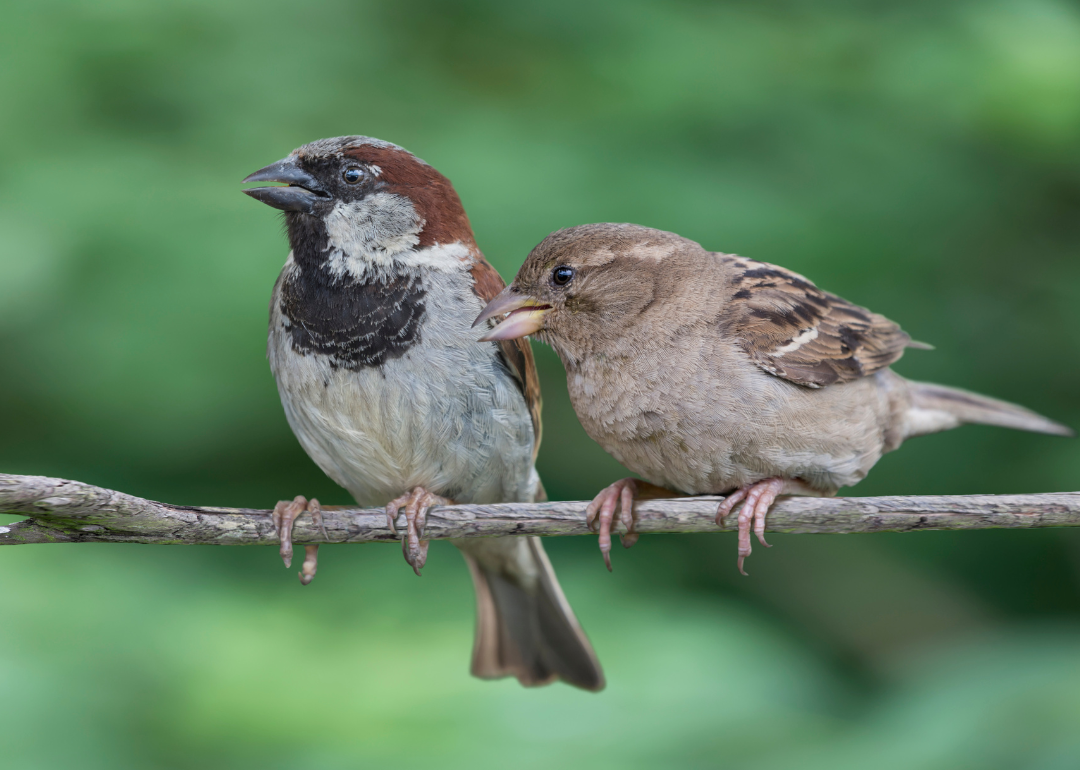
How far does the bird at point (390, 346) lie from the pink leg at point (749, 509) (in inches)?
19.4

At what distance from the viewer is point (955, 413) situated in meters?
2.22

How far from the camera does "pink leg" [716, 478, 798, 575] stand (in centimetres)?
172

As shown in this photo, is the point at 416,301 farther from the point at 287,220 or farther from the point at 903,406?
the point at 903,406

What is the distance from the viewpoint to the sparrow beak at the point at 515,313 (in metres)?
1.77

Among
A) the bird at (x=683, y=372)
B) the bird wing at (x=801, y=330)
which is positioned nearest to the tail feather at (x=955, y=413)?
the bird wing at (x=801, y=330)

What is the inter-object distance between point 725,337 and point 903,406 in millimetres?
557

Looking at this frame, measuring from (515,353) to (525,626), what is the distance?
0.85m

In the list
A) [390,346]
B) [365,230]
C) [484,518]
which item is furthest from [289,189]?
[484,518]

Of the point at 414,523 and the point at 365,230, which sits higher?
the point at 365,230

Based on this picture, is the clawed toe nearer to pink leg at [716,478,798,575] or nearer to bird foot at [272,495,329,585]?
bird foot at [272,495,329,585]

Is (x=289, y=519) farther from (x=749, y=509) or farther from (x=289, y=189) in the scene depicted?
(x=749, y=509)

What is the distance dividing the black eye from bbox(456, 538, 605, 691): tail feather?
85 cm

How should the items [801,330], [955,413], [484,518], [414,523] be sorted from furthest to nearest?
[955,413] < [801,330] < [414,523] < [484,518]

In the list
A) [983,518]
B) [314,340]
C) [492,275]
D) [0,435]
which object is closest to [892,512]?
[983,518]
